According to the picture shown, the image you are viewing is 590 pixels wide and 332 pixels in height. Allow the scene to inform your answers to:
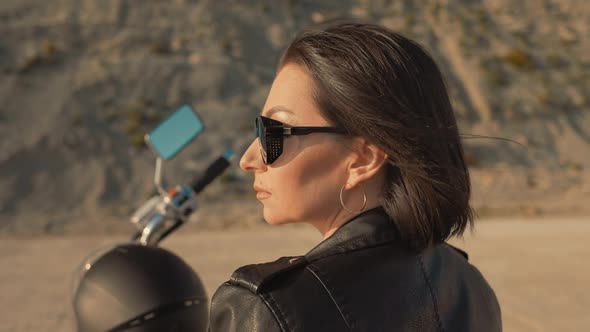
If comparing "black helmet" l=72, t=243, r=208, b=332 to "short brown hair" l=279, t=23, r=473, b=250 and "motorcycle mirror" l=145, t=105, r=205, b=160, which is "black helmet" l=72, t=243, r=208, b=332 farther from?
"short brown hair" l=279, t=23, r=473, b=250

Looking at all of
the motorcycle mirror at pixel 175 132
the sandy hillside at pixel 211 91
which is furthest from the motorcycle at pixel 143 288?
the sandy hillside at pixel 211 91

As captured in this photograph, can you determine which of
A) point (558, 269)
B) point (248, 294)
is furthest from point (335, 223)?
point (558, 269)

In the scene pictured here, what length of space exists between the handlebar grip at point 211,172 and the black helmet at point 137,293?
1.04 ft

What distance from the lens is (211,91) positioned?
75.8 ft

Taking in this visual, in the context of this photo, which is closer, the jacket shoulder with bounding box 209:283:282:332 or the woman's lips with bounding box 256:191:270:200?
the jacket shoulder with bounding box 209:283:282:332

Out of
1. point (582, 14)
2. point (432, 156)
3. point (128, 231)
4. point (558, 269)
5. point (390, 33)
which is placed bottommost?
point (582, 14)

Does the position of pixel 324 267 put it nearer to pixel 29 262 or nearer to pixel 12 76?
pixel 29 262

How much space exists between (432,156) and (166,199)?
57.3 inches

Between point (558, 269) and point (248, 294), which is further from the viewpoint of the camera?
point (558, 269)

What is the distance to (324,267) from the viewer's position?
4.04ft

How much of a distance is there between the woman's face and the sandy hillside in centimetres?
1081

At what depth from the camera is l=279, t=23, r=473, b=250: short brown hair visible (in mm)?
1427

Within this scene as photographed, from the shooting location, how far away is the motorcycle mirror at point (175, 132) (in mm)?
2686

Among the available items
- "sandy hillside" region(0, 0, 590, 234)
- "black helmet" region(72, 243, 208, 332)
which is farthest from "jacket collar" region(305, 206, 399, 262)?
"sandy hillside" region(0, 0, 590, 234)
